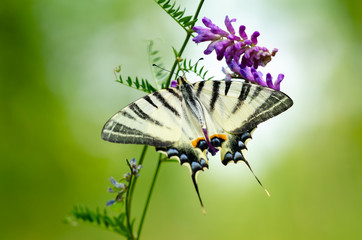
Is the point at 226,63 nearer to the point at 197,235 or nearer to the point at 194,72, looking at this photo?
the point at 194,72

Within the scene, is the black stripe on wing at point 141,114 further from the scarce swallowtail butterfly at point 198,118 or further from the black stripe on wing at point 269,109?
the black stripe on wing at point 269,109

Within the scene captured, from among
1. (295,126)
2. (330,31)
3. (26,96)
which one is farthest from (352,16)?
(26,96)

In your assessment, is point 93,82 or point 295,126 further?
point 295,126

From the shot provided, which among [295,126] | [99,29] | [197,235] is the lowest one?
[197,235]

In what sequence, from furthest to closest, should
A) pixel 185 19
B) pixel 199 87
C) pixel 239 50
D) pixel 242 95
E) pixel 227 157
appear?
pixel 199 87 < pixel 242 95 < pixel 227 157 < pixel 239 50 < pixel 185 19

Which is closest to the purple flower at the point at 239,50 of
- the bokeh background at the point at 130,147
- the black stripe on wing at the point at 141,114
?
the black stripe on wing at the point at 141,114

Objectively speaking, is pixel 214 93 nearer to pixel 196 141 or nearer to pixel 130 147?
pixel 196 141

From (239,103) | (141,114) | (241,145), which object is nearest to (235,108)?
(239,103)
